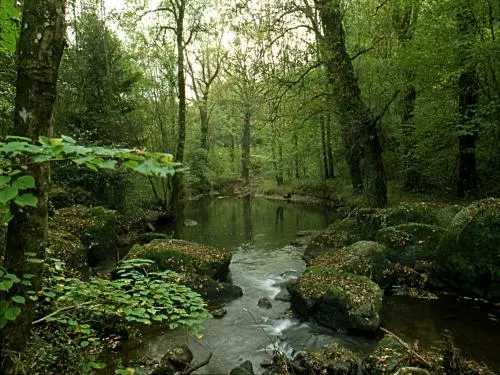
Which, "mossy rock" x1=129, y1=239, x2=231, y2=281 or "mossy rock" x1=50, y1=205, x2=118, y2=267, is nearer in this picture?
"mossy rock" x1=129, y1=239, x2=231, y2=281

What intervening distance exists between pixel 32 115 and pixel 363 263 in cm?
842

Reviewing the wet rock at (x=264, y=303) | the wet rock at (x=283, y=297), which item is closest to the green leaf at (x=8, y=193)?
the wet rock at (x=264, y=303)

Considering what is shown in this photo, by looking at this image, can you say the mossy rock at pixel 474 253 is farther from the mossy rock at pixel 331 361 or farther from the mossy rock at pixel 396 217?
the mossy rock at pixel 331 361

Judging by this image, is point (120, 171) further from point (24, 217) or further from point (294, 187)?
point (294, 187)

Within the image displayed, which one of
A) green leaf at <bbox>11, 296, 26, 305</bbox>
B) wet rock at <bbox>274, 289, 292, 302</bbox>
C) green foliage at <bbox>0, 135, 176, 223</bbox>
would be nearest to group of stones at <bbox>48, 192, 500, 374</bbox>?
wet rock at <bbox>274, 289, 292, 302</bbox>

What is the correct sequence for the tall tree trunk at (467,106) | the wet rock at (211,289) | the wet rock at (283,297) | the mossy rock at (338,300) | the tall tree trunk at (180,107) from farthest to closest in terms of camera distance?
the tall tree trunk at (180,107), the tall tree trunk at (467,106), the wet rock at (283,297), the wet rock at (211,289), the mossy rock at (338,300)

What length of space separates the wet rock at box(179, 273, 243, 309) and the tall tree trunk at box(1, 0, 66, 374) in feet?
20.6

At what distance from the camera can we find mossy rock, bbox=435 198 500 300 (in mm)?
8000

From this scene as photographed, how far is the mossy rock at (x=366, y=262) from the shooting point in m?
9.22

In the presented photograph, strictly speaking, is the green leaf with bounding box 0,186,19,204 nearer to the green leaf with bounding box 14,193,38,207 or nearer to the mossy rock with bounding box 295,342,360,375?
the green leaf with bounding box 14,193,38,207

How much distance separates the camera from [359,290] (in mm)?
7777

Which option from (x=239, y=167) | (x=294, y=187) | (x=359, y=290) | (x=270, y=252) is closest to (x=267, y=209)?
(x=294, y=187)

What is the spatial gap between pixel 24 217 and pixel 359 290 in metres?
6.81

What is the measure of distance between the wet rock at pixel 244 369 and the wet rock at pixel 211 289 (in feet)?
8.91
